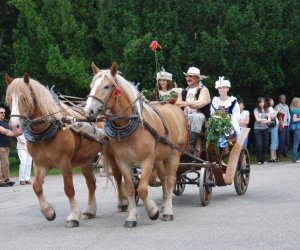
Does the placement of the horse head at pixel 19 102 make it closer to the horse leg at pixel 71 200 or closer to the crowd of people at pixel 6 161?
the horse leg at pixel 71 200

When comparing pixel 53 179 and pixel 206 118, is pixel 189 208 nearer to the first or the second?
pixel 206 118

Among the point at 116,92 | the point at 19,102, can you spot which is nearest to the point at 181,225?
the point at 116,92

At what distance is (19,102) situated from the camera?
952cm

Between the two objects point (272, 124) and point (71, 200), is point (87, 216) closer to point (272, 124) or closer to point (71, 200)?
point (71, 200)

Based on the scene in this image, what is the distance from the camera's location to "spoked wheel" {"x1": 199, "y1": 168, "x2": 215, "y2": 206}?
11477 mm

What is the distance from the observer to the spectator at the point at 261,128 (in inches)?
830

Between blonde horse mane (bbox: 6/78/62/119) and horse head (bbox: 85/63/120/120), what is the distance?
845mm

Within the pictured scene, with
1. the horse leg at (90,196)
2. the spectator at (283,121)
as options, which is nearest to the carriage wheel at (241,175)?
the horse leg at (90,196)

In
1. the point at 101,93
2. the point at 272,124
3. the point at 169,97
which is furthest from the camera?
the point at 272,124

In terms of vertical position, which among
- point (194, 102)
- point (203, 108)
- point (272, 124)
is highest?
point (194, 102)

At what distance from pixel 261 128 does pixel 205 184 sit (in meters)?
10.1

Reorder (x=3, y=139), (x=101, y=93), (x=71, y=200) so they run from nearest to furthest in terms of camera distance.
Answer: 1. (x=101, y=93)
2. (x=71, y=200)
3. (x=3, y=139)

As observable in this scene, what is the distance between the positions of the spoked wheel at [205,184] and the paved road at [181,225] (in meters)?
0.16

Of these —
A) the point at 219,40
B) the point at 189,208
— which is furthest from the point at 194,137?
the point at 219,40
